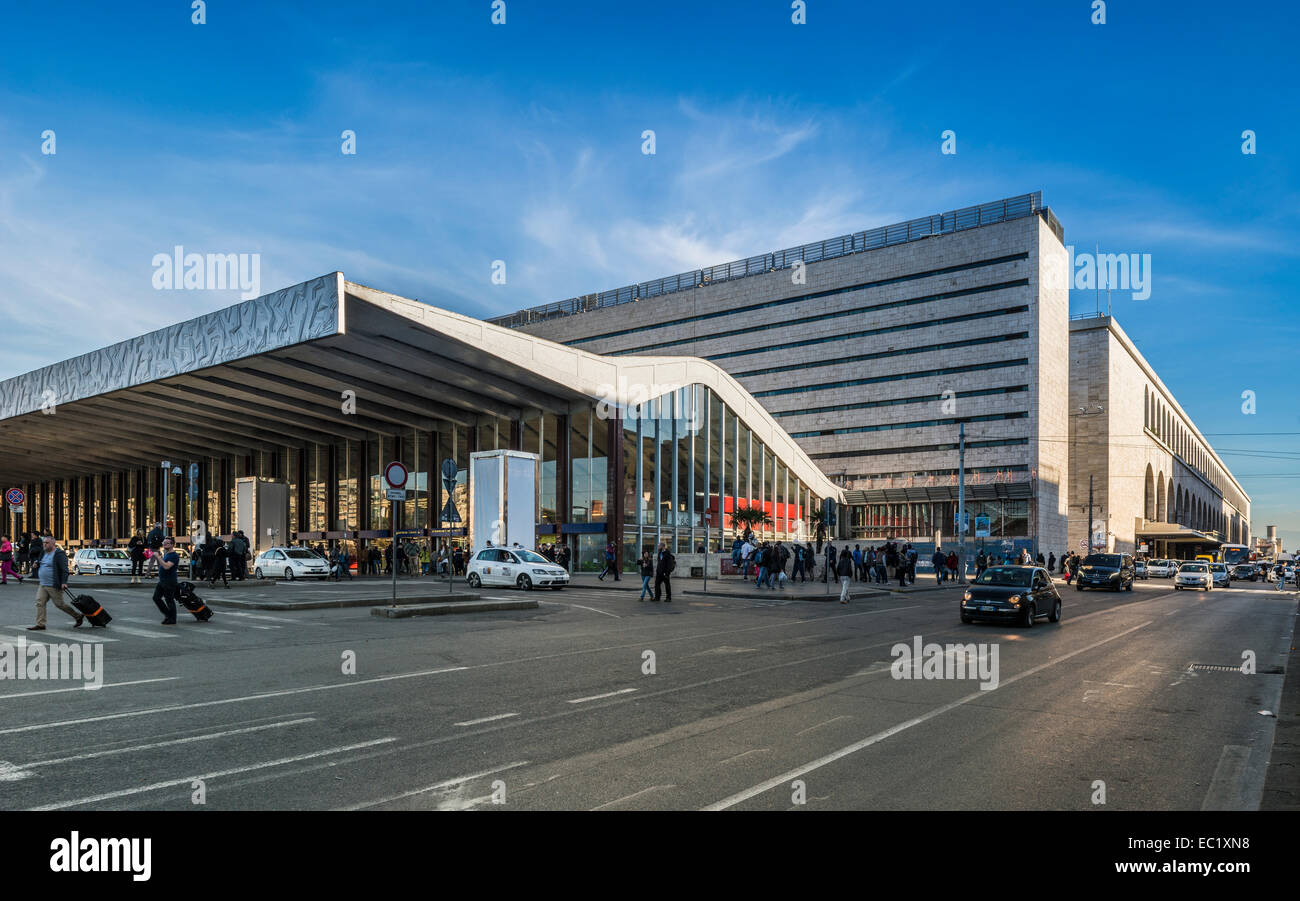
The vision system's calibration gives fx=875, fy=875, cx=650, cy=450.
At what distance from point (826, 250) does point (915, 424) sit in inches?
833

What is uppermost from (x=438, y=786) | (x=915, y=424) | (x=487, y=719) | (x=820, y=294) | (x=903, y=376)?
(x=820, y=294)

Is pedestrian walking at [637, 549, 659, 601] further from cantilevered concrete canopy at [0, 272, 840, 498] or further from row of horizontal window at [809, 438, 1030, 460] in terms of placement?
row of horizontal window at [809, 438, 1030, 460]

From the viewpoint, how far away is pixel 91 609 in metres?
15.7

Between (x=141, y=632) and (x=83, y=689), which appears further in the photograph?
(x=141, y=632)

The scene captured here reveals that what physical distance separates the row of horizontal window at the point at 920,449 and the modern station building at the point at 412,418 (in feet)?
75.1

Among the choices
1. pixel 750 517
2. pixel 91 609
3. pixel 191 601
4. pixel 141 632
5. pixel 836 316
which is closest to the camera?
pixel 141 632

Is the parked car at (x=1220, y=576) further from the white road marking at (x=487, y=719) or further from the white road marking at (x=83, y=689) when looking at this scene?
the white road marking at (x=83, y=689)

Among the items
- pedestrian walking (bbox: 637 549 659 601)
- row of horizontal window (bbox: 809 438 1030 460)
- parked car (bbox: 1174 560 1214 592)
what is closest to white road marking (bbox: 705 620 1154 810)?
pedestrian walking (bbox: 637 549 659 601)

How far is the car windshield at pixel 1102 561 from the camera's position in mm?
38688

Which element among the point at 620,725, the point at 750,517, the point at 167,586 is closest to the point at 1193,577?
the point at 750,517

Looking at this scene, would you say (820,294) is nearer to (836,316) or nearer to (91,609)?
(836,316)

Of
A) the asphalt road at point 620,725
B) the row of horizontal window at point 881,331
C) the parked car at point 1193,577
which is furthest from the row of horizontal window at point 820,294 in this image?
the asphalt road at point 620,725

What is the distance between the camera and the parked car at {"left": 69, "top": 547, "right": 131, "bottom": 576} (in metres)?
41.0
